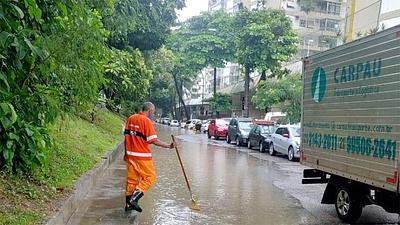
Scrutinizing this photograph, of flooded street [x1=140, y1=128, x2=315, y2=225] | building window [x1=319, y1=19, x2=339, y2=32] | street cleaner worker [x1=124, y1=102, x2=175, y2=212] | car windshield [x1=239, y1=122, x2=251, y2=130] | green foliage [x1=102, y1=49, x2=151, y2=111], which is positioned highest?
→ building window [x1=319, y1=19, x2=339, y2=32]

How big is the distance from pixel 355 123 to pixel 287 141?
12.6 m

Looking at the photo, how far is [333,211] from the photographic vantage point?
8.63 m

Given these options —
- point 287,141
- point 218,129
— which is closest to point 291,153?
point 287,141

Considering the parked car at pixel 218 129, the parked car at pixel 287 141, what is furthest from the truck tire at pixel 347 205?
the parked car at pixel 218 129

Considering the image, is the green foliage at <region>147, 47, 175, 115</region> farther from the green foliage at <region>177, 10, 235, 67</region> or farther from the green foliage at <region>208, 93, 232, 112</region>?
the green foliage at <region>208, 93, 232, 112</region>

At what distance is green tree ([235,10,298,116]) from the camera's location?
4138 centimetres

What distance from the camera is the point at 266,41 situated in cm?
4159

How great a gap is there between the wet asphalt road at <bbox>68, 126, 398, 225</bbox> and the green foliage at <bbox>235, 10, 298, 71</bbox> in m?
28.3

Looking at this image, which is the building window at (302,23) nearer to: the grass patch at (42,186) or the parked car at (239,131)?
the parked car at (239,131)

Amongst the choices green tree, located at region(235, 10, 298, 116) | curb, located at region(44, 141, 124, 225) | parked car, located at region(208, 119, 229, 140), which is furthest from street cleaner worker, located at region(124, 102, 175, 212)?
green tree, located at region(235, 10, 298, 116)

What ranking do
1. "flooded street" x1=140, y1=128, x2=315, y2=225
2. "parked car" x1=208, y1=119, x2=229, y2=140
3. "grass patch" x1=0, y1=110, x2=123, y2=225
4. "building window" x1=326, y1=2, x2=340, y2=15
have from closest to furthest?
"grass patch" x1=0, y1=110, x2=123, y2=225, "flooded street" x1=140, y1=128, x2=315, y2=225, "parked car" x1=208, y1=119, x2=229, y2=140, "building window" x1=326, y1=2, x2=340, y2=15

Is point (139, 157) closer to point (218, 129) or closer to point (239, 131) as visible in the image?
point (239, 131)

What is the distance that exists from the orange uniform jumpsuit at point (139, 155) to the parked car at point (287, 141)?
11770 millimetres

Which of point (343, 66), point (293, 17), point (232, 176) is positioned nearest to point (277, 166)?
point (232, 176)
